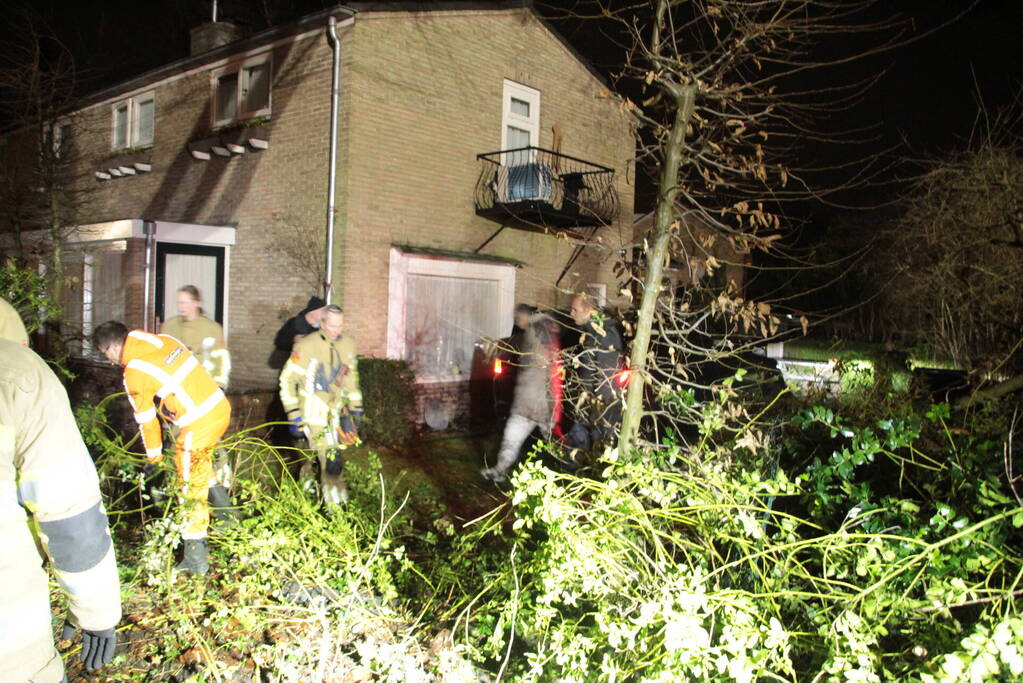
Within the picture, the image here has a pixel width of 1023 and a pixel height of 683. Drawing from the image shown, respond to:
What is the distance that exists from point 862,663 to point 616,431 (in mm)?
1801

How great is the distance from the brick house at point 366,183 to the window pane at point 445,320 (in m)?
0.03

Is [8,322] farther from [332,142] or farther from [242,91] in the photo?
[242,91]

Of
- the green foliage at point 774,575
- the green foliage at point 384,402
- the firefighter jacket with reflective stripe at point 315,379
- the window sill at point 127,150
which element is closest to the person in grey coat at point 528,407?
the firefighter jacket with reflective stripe at point 315,379

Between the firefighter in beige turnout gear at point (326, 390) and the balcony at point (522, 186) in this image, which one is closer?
the firefighter in beige turnout gear at point (326, 390)

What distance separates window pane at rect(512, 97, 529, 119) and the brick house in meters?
0.03

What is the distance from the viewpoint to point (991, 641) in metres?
2.09

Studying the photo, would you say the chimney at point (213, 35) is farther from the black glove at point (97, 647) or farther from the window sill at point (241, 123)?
the black glove at point (97, 647)

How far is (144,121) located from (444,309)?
786 centimetres

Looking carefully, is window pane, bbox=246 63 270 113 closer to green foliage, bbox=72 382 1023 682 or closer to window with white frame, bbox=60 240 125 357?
window with white frame, bbox=60 240 125 357

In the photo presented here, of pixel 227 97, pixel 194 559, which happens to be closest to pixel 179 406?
pixel 194 559

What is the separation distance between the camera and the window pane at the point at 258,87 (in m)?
11.8

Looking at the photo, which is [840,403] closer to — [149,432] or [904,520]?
[904,520]

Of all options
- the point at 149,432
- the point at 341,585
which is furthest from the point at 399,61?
the point at 341,585

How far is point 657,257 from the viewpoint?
3.78 meters
